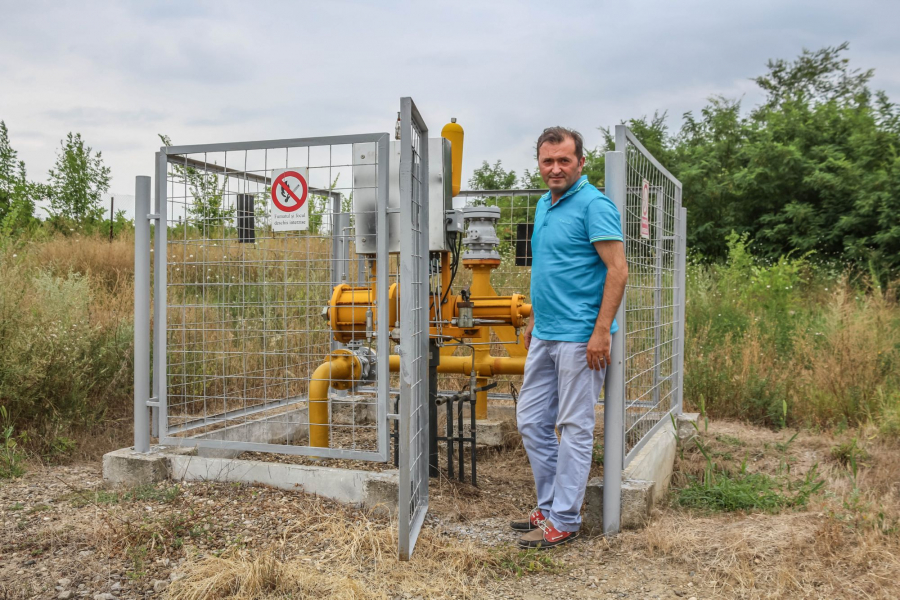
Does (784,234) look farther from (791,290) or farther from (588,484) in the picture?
(588,484)

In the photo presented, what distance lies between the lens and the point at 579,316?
140 inches

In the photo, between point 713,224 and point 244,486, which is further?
point 713,224

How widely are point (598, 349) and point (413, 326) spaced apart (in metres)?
0.89

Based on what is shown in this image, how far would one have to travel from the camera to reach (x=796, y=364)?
23.8 feet

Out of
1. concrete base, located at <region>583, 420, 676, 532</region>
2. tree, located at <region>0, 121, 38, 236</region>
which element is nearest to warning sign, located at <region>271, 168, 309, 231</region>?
concrete base, located at <region>583, 420, 676, 532</region>

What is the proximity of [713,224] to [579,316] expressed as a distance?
13.6 m

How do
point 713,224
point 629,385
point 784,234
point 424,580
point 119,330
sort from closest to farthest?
1. point 424,580
2. point 629,385
3. point 119,330
4. point 784,234
5. point 713,224

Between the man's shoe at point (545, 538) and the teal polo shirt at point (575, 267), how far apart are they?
3.12 feet

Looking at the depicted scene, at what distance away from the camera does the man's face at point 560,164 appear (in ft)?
11.8

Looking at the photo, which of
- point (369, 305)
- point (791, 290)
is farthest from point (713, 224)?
point (369, 305)

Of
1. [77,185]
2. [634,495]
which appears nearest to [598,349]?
[634,495]

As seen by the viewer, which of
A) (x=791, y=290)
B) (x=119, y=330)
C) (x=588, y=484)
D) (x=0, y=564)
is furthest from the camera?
(x=791, y=290)

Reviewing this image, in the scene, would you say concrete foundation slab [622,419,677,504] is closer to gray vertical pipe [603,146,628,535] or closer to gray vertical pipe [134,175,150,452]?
gray vertical pipe [603,146,628,535]

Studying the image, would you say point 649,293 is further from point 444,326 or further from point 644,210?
point 444,326
